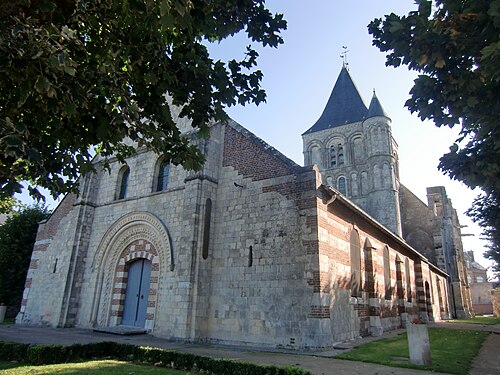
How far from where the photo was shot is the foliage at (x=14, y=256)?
70.9 feet

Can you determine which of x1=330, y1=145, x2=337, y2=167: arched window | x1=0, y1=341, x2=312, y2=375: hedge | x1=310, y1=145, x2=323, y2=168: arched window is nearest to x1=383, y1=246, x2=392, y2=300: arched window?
x1=0, y1=341, x2=312, y2=375: hedge

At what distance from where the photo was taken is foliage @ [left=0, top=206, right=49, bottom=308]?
21609 millimetres

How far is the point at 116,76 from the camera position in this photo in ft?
18.0

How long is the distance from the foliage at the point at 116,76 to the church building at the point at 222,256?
16.7ft

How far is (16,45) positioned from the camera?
418 centimetres

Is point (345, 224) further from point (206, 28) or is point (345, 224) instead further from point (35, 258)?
point (35, 258)

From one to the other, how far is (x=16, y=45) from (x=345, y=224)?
11303 millimetres

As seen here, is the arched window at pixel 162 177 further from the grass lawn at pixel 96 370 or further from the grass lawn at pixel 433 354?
the grass lawn at pixel 433 354

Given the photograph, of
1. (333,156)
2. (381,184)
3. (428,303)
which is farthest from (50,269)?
(333,156)

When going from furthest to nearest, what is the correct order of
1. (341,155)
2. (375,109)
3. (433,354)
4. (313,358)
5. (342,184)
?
(341,155) < (342,184) < (375,109) < (433,354) < (313,358)

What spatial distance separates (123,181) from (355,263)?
433 inches

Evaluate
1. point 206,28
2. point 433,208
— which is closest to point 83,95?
point 206,28

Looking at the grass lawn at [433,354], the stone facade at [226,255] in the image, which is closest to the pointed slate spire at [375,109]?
the stone facade at [226,255]

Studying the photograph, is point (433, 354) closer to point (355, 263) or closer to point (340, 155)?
point (355, 263)
